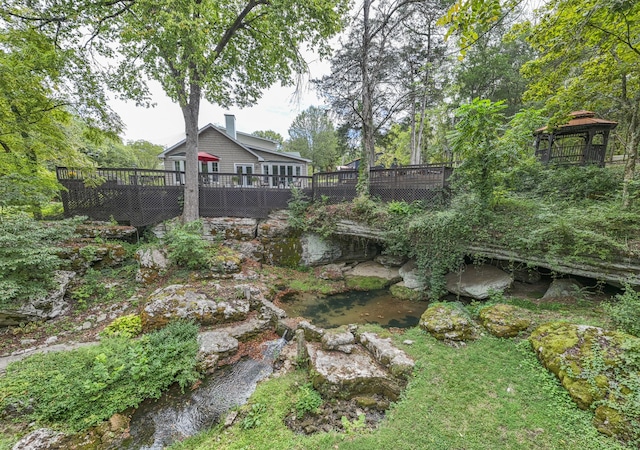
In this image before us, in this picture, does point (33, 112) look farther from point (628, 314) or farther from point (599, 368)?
point (628, 314)

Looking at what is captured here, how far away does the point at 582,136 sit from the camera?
35.6 feet

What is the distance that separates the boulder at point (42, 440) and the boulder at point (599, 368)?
6937 millimetres

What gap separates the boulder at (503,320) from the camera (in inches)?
178

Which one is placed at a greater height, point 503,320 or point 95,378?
point 503,320

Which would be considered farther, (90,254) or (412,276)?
(412,276)

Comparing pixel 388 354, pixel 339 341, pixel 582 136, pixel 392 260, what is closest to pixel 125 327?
pixel 339 341

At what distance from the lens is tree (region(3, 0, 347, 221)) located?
642 cm

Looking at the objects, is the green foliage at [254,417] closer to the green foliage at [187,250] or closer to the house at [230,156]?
the green foliage at [187,250]

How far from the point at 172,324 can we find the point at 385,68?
14.9m

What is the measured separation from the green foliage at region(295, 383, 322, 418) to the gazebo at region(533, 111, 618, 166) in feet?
40.4

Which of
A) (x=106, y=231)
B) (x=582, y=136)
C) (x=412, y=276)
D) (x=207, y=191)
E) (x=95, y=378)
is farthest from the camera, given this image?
(x=582, y=136)

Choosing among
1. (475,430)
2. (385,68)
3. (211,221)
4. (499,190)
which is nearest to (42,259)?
(211,221)

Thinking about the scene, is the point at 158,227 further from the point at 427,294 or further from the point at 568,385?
the point at 568,385

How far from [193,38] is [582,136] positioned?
16419 mm
